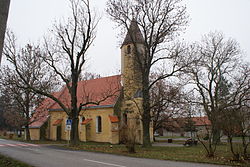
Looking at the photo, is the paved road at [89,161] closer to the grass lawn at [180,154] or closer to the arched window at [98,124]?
the grass lawn at [180,154]

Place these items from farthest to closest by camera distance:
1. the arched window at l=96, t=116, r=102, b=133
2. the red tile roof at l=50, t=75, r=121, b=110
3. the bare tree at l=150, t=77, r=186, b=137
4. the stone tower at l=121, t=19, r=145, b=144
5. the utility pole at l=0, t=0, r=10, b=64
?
the arched window at l=96, t=116, r=102, b=133 → the red tile roof at l=50, t=75, r=121, b=110 → the bare tree at l=150, t=77, r=186, b=137 → the stone tower at l=121, t=19, r=145, b=144 → the utility pole at l=0, t=0, r=10, b=64

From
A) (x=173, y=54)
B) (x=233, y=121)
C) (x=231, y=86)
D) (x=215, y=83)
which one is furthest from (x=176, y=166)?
(x=215, y=83)

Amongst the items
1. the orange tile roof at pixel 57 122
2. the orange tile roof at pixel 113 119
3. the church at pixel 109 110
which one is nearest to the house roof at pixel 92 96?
the church at pixel 109 110

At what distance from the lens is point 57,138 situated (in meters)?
37.2

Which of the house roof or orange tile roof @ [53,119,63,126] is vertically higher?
the house roof

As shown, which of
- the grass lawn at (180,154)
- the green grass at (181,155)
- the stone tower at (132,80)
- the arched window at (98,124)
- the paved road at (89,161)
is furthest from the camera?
the arched window at (98,124)

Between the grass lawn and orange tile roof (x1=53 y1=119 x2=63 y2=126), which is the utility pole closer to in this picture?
the grass lawn

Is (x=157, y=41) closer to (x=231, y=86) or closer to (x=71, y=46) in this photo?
(x=71, y=46)

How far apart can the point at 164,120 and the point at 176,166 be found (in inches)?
1097

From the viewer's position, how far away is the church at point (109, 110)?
Answer: 27733 millimetres

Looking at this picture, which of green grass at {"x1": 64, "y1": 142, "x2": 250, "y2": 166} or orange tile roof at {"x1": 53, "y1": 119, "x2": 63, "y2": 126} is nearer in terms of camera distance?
green grass at {"x1": 64, "y1": 142, "x2": 250, "y2": 166}

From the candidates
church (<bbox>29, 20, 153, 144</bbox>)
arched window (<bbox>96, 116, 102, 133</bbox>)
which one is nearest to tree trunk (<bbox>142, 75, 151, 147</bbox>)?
church (<bbox>29, 20, 153, 144</bbox>)

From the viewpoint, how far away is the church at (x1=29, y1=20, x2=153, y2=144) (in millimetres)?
27733

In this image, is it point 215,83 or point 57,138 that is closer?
point 215,83
